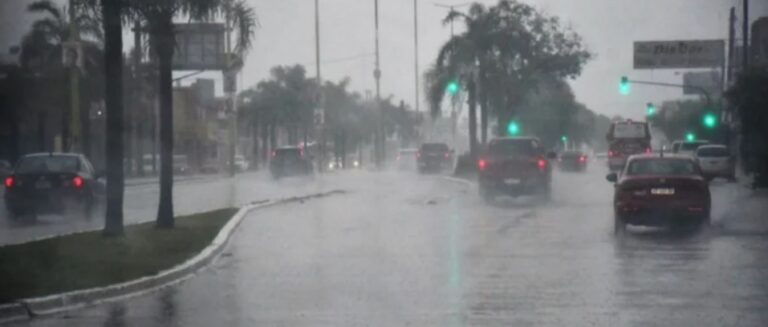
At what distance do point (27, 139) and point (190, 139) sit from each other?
32826mm

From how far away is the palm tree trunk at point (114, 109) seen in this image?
22.9 m

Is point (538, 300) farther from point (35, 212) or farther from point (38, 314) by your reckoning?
point (35, 212)

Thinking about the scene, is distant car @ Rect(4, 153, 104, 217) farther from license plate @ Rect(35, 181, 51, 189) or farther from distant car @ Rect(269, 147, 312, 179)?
distant car @ Rect(269, 147, 312, 179)

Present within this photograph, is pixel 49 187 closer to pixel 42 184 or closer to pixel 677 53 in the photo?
pixel 42 184

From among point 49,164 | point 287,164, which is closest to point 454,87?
point 287,164

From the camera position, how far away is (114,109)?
75.8ft

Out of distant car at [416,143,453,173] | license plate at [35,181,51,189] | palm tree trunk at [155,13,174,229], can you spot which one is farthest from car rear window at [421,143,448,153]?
palm tree trunk at [155,13,174,229]

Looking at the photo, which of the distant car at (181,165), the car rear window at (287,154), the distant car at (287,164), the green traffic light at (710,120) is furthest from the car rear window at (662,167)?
the distant car at (181,165)

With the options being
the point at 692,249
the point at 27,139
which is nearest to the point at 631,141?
the point at 27,139

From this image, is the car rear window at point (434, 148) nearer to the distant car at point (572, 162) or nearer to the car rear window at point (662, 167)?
the distant car at point (572, 162)

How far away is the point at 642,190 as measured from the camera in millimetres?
25984

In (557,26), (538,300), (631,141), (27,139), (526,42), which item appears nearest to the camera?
(538,300)

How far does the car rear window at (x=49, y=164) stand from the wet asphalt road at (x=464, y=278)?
524 cm

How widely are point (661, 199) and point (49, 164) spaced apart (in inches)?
619
